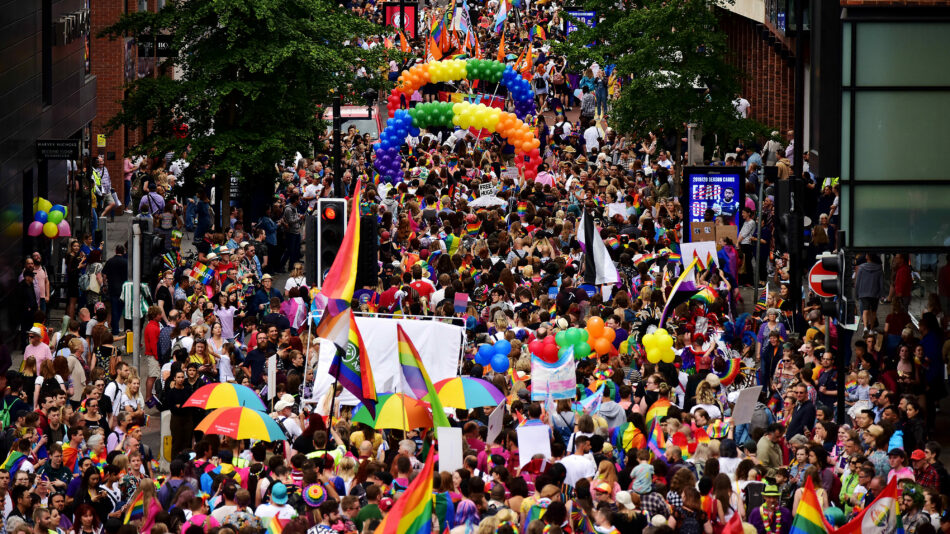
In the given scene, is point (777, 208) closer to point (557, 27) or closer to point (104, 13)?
point (104, 13)

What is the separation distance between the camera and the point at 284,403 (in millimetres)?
20016

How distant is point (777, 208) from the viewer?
84.3ft

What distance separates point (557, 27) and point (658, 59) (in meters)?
27.3

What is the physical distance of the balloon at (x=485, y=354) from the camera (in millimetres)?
22172

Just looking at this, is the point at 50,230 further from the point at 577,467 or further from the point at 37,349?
the point at 577,467

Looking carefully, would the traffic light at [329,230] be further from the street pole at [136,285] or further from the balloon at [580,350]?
the balloon at [580,350]

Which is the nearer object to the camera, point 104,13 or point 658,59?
point 658,59

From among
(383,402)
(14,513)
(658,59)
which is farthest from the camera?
(658,59)

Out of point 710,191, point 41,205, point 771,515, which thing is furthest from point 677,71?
point 771,515

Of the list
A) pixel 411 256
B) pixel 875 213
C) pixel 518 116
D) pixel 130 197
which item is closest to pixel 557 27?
pixel 518 116

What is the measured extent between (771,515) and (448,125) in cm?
2711

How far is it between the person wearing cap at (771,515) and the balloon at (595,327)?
19.1 ft

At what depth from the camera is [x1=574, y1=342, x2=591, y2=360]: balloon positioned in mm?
21828

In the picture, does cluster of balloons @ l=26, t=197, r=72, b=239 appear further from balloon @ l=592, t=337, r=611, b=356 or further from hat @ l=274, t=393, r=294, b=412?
balloon @ l=592, t=337, r=611, b=356
